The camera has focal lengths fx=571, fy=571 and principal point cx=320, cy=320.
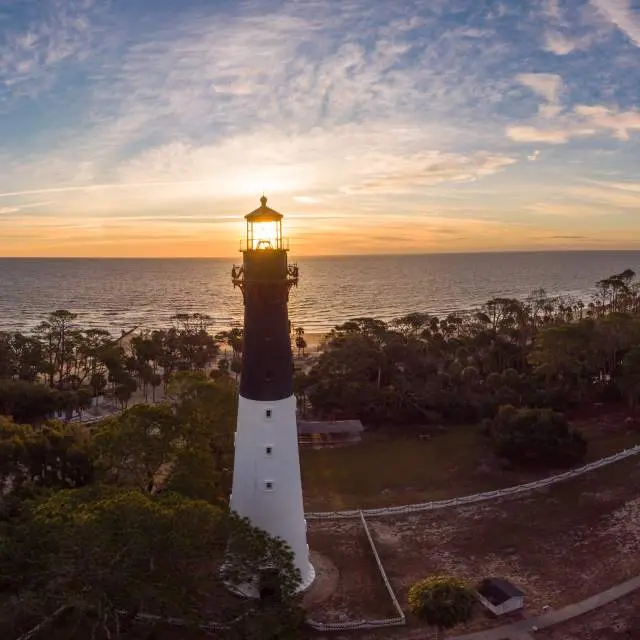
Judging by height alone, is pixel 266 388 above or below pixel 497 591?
above

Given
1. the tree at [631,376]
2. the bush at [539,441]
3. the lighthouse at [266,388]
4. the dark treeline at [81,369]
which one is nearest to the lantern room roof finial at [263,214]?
the lighthouse at [266,388]

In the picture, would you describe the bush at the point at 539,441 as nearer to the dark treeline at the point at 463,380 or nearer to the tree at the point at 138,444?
the dark treeline at the point at 463,380

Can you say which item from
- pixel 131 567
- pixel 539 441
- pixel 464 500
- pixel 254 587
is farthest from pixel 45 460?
pixel 539 441

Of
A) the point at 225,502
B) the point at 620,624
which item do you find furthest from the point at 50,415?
the point at 620,624

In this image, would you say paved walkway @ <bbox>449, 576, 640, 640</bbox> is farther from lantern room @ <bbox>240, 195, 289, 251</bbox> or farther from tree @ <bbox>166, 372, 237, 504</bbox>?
lantern room @ <bbox>240, 195, 289, 251</bbox>

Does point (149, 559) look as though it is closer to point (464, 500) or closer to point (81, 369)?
point (464, 500)

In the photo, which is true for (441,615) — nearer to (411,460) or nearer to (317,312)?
(411,460)
